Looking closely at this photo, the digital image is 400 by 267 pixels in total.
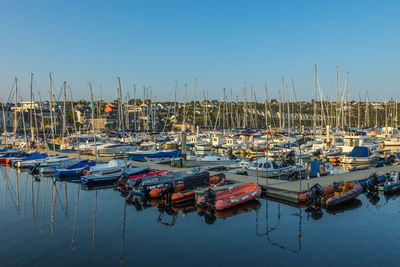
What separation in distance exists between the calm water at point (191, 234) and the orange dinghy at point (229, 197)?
0.52 m

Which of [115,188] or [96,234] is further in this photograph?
[115,188]

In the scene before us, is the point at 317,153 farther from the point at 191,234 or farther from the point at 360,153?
the point at 191,234

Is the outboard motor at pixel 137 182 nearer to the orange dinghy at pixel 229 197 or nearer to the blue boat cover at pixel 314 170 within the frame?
the orange dinghy at pixel 229 197

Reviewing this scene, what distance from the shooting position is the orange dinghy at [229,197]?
1936cm

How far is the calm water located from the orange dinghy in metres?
0.52

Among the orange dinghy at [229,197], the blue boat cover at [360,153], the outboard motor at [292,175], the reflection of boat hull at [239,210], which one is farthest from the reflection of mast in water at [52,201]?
the blue boat cover at [360,153]

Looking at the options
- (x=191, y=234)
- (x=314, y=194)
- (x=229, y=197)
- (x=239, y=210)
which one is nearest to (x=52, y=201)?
(x=191, y=234)

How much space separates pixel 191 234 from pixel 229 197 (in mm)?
5142

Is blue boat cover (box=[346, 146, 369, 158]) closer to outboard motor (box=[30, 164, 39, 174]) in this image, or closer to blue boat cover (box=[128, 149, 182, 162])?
blue boat cover (box=[128, 149, 182, 162])

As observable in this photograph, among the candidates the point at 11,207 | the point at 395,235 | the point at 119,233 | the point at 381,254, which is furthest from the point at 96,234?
the point at 395,235

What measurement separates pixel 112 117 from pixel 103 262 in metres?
106

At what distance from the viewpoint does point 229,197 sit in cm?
2036

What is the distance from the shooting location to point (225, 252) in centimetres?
1357

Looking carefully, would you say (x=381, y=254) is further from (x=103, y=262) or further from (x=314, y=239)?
(x=103, y=262)
